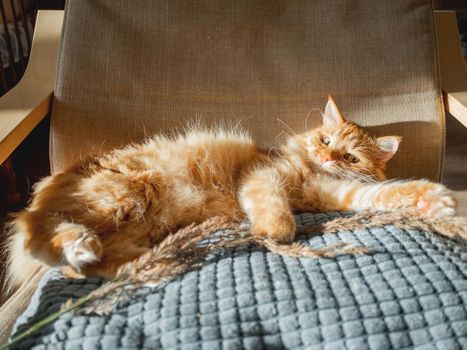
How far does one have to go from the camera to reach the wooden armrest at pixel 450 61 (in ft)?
5.41

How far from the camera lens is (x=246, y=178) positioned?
1.48m

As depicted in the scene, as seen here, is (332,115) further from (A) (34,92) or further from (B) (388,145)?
(A) (34,92)

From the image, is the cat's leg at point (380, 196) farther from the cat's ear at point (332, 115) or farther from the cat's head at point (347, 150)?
the cat's ear at point (332, 115)

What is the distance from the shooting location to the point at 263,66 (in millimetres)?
1646

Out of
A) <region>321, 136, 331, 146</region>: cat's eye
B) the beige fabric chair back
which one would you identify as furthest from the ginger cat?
the beige fabric chair back

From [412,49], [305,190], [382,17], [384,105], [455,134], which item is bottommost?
[455,134]

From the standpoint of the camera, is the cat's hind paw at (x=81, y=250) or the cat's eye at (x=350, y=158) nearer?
the cat's hind paw at (x=81, y=250)

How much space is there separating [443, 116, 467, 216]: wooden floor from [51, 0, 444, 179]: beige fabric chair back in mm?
677

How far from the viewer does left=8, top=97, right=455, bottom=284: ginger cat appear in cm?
113

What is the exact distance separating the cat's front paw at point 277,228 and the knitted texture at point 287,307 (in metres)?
0.10

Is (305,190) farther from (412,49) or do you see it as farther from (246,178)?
(412,49)

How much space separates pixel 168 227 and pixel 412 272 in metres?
0.67

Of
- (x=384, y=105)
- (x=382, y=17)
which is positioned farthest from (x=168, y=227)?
(x=382, y=17)

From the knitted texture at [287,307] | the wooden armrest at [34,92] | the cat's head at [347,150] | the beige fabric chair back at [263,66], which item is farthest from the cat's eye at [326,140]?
the wooden armrest at [34,92]
